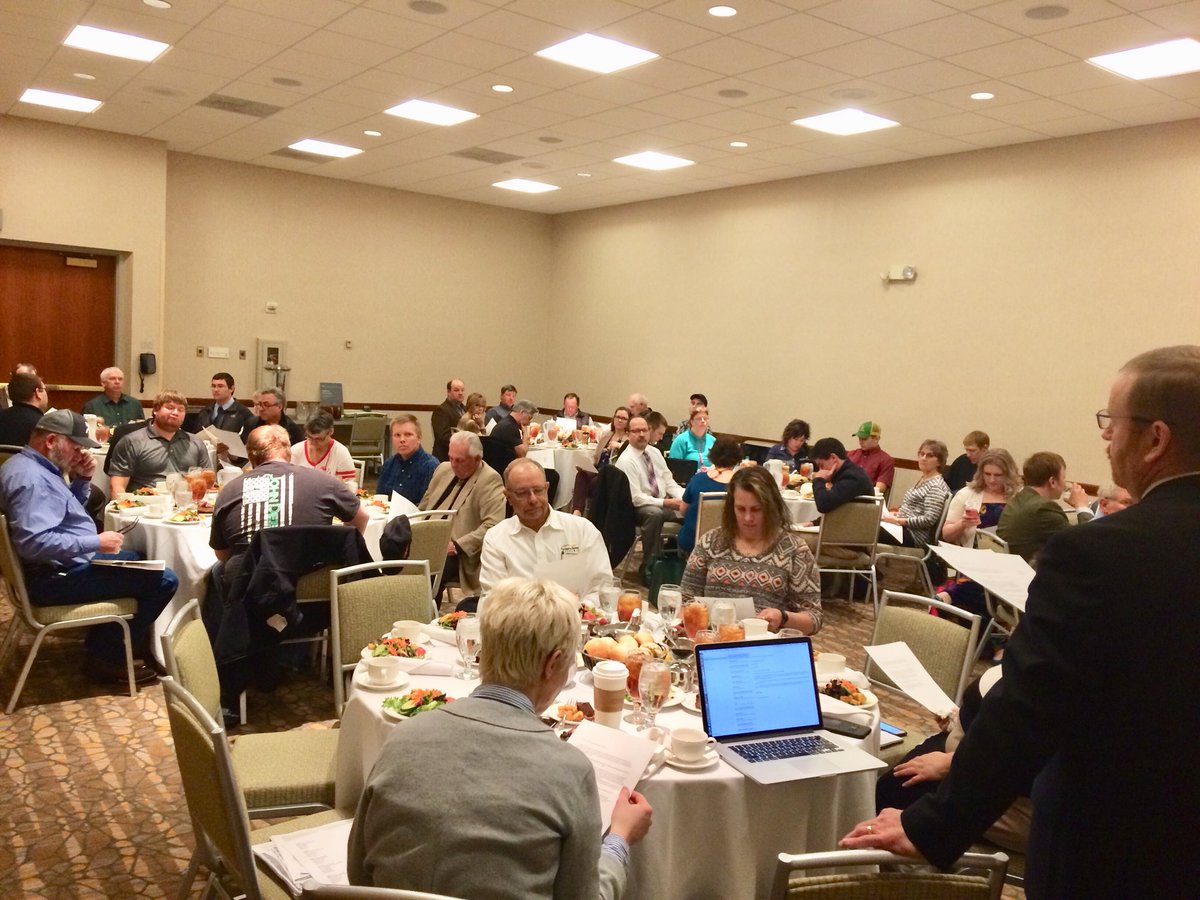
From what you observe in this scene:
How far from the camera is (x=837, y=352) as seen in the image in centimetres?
1027

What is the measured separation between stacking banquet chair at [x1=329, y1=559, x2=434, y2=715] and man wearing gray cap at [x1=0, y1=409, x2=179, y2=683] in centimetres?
161

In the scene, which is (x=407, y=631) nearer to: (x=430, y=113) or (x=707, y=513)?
(x=707, y=513)

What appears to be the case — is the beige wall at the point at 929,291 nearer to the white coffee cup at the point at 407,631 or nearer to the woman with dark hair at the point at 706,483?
the woman with dark hair at the point at 706,483

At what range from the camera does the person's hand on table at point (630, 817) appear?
2.01 metres

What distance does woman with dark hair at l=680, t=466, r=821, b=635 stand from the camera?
12.8ft

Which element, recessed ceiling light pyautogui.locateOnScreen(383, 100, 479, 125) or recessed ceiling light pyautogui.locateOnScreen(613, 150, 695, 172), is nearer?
recessed ceiling light pyautogui.locateOnScreen(383, 100, 479, 125)

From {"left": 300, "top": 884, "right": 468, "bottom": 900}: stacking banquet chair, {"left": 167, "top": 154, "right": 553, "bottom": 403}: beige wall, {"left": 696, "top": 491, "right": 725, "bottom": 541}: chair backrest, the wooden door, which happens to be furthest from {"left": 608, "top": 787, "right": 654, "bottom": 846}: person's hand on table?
Result: {"left": 167, "top": 154, "right": 553, "bottom": 403}: beige wall

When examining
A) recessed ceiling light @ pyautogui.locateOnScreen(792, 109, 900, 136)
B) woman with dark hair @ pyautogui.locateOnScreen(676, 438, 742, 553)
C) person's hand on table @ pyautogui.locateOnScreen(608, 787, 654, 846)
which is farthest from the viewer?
recessed ceiling light @ pyautogui.locateOnScreen(792, 109, 900, 136)

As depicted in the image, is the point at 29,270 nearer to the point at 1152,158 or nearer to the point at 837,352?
the point at 837,352

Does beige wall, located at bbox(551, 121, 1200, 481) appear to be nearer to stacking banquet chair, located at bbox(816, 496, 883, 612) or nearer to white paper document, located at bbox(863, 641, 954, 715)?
stacking banquet chair, located at bbox(816, 496, 883, 612)

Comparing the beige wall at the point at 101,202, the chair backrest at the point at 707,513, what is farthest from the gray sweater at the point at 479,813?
the beige wall at the point at 101,202

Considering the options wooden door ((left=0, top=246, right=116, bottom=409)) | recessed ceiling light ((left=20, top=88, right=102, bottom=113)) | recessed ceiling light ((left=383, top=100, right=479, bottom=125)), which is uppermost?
recessed ceiling light ((left=20, top=88, right=102, bottom=113))

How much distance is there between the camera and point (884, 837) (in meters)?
1.79

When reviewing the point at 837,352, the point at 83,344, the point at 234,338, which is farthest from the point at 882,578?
the point at 83,344
